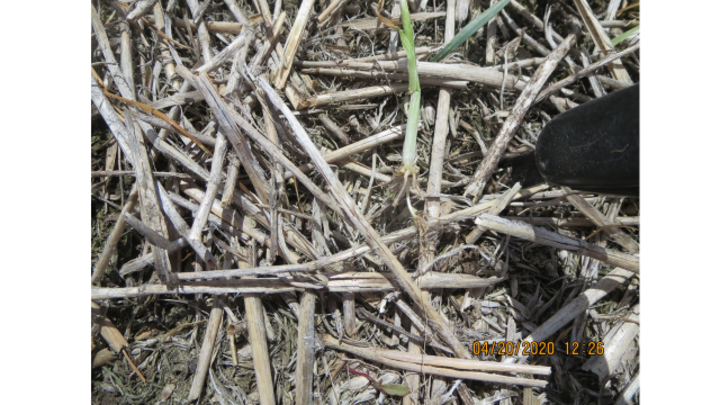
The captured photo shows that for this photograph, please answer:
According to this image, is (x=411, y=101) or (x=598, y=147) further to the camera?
(x=411, y=101)

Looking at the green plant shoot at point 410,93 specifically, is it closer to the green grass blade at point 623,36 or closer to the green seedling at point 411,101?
→ the green seedling at point 411,101

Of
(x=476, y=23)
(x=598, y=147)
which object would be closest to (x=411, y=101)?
(x=476, y=23)

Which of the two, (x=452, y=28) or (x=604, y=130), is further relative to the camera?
(x=452, y=28)

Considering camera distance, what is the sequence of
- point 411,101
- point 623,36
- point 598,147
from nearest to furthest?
1. point 598,147
2. point 411,101
3. point 623,36

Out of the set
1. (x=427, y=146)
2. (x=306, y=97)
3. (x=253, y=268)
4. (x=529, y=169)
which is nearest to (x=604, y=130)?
(x=529, y=169)

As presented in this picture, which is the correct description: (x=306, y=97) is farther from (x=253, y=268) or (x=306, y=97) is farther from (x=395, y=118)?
(x=253, y=268)
